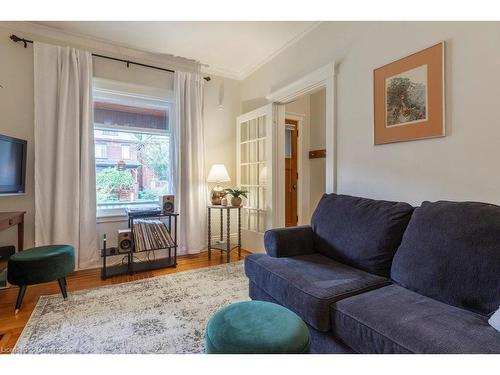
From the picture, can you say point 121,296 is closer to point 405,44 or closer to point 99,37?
point 99,37

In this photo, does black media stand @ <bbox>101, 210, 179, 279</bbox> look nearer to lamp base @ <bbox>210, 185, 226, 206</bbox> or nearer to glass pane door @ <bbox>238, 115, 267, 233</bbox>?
lamp base @ <bbox>210, 185, 226, 206</bbox>

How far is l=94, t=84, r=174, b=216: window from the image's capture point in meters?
3.26

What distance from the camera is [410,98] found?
196 centimetres

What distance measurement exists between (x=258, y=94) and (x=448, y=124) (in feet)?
8.17

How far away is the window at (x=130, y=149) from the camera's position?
3258 millimetres

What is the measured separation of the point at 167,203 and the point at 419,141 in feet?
8.76

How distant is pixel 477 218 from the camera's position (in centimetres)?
131

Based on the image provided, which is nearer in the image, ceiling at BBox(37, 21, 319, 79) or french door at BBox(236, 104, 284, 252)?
ceiling at BBox(37, 21, 319, 79)

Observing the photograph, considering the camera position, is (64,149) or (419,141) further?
(64,149)

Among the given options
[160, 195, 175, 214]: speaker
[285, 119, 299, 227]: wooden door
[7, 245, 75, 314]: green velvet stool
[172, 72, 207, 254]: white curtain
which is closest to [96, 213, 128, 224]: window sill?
[160, 195, 175, 214]: speaker

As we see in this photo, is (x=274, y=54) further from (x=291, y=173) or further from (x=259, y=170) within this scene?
(x=291, y=173)

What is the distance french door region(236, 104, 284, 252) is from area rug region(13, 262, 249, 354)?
3.19 feet

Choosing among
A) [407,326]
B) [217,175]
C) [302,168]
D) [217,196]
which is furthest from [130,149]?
[407,326]
